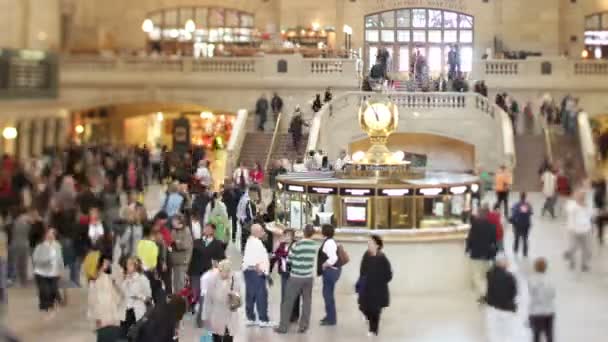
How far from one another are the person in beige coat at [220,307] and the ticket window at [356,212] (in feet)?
16.6

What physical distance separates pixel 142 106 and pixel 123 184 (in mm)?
16293

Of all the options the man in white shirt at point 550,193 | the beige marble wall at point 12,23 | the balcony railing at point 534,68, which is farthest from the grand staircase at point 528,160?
the beige marble wall at point 12,23

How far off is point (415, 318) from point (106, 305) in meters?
4.81

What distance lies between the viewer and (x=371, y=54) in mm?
42688

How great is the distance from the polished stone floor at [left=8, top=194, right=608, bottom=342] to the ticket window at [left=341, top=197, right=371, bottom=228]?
0.75m

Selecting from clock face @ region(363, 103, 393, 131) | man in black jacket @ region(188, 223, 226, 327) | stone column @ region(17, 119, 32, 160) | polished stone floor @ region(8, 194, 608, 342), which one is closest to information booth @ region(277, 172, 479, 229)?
polished stone floor @ region(8, 194, 608, 342)

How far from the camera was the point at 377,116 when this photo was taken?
1705 cm

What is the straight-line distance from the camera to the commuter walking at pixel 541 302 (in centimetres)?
1022

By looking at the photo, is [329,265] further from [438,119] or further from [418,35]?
[418,35]

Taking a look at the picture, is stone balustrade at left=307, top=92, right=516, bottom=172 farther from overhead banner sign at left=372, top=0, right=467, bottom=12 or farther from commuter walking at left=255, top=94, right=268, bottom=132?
overhead banner sign at left=372, top=0, right=467, bottom=12

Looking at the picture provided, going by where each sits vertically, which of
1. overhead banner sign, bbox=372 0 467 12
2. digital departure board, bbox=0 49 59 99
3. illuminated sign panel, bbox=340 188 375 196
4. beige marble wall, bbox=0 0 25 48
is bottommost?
illuminated sign panel, bbox=340 188 375 196

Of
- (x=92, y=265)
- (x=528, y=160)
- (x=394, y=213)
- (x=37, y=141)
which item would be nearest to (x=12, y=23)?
(x=37, y=141)

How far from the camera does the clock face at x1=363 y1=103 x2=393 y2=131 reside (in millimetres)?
17000

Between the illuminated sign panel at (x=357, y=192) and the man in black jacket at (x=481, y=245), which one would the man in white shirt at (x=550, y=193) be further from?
the man in black jacket at (x=481, y=245)
